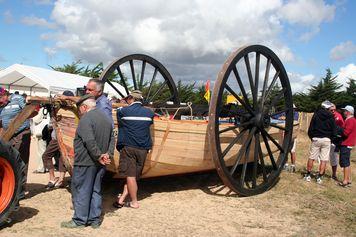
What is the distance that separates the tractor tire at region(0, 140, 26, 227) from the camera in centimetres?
490

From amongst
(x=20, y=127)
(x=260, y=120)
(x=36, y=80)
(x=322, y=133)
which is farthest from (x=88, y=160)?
(x=36, y=80)

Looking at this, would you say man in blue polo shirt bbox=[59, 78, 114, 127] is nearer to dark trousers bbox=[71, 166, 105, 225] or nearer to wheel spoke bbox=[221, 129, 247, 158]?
dark trousers bbox=[71, 166, 105, 225]

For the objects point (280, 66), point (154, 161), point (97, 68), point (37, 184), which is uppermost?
point (97, 68)

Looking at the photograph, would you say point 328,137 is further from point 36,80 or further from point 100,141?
point 36,80

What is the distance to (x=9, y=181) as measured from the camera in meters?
5.04

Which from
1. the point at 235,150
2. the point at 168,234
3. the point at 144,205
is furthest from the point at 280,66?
the point at 168,234

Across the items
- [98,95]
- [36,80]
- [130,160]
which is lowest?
[130,160]

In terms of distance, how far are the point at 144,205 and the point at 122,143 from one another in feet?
3.43

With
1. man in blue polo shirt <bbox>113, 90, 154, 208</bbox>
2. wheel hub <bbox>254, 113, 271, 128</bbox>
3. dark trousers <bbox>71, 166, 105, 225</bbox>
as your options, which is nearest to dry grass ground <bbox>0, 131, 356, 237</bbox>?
dark trousers <bbox>71, 166, 105, 225</bbox>

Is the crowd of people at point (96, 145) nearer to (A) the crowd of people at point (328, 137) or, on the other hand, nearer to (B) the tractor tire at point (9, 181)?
(B) the tractor tire at point (9, 181)

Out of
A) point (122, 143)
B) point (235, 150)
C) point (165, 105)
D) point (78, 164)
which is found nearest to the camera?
point (78, 164)

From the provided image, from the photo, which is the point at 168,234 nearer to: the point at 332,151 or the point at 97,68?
the point at 332,151

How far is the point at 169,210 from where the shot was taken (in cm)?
602

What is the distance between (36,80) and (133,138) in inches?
503
